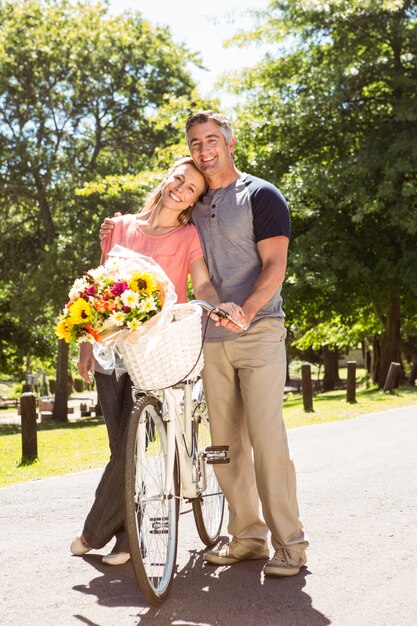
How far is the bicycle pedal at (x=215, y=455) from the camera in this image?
4.93 metres

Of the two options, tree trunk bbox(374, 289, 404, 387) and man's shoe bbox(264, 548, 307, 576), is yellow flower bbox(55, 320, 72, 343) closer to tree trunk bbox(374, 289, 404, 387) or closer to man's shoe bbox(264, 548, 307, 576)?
man's shoe bbox(264, 548, 307, 576)

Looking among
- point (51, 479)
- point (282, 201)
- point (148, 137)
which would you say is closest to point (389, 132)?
point (148, 137)

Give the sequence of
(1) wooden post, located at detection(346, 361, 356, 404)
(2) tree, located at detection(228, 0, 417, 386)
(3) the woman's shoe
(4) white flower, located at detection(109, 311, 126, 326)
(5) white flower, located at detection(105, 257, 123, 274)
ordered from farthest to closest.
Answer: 1. (2) tree, located at detection(228, 0, 417, 386)
2. (1) wooden post, located at detection(346, 361, 356, 404)
3. (3) the woman's shoe
4. (5) white flower, located at detection(105, 257, 123, 274)
5. (4) white flower, located at detection(109, 311, 126, 326)

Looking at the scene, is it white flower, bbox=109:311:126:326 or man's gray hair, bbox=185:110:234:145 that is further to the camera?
man's gray hair, bbox=185:110:234:145

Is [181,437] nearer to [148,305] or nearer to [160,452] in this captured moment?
[160,452]

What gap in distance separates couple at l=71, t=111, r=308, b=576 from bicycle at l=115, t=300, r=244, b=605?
32 centimetres

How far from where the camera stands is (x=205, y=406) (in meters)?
5.30

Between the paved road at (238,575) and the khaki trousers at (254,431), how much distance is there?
23cm

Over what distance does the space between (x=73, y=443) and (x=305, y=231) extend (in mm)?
11893

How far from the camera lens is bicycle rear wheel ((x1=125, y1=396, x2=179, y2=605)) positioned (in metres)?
4.04

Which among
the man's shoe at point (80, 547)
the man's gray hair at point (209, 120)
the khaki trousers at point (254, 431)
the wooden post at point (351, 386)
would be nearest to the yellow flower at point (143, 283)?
the khaki trousers at point (254, 431)

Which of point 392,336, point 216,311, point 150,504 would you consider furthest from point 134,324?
point 392,336

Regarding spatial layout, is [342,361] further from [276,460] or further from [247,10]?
[276,460]

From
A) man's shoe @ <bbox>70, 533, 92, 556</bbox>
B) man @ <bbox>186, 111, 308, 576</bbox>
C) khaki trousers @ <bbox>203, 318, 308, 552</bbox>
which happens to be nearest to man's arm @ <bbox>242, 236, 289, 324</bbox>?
man @ <bbox>186, 111, 308, 576</bbox>
